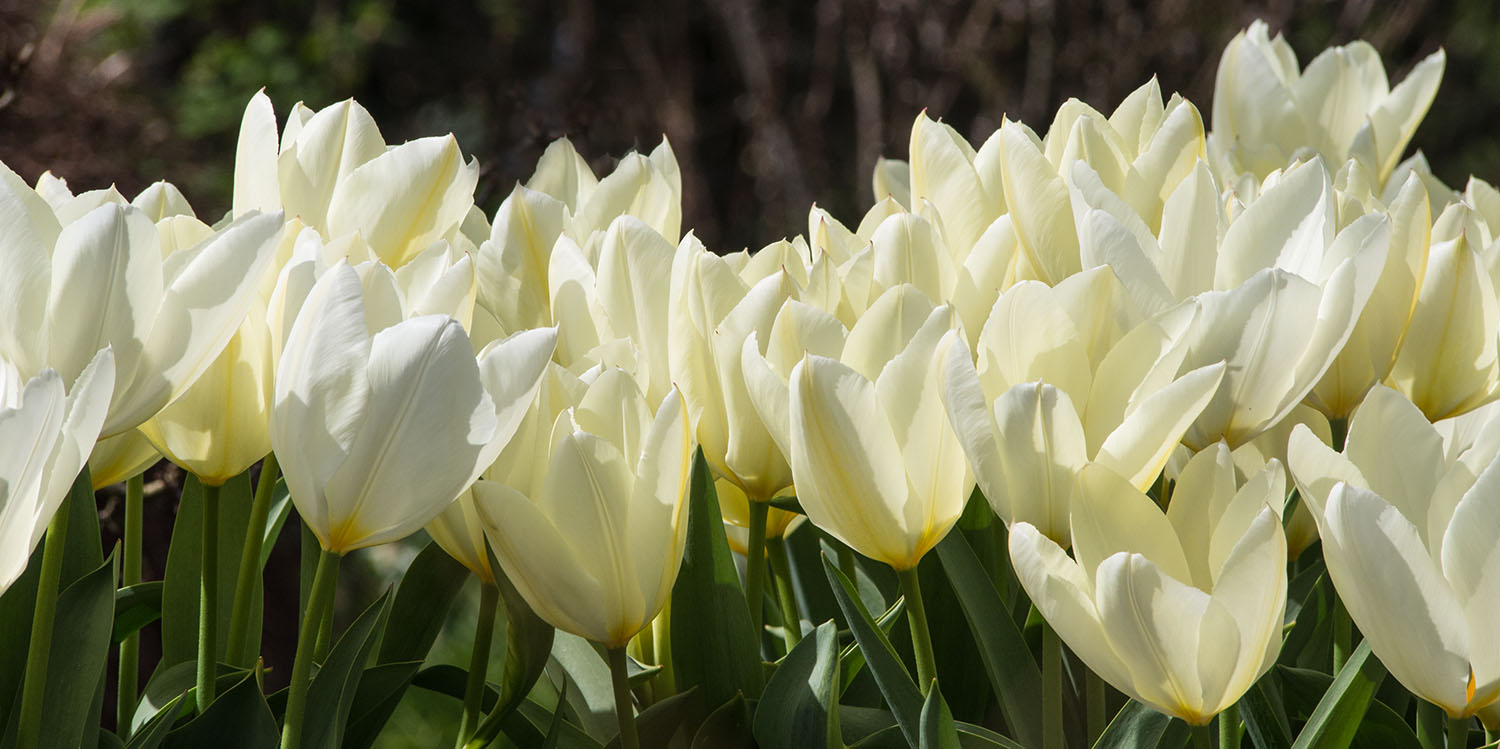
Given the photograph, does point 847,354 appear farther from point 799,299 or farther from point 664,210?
point 664,210

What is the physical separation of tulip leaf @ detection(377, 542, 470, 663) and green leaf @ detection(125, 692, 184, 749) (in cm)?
14

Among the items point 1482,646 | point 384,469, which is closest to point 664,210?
point 384,469

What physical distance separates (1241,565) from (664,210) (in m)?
0.43

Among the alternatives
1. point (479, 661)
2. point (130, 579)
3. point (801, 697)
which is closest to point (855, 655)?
point (801, 697)

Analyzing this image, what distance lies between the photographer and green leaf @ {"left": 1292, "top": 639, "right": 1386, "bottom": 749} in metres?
0.55

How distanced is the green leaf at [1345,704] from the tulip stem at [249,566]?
44 centimetres

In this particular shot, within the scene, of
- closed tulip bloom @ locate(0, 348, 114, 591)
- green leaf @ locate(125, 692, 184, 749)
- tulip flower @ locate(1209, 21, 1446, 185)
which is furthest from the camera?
tulip flower @ locate(1209, 21, 1446, 185)

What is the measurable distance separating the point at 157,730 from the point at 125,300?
176 millimetres

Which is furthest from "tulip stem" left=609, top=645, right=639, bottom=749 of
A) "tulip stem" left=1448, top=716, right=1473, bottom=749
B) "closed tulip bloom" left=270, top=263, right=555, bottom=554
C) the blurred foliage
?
the blurred foliage

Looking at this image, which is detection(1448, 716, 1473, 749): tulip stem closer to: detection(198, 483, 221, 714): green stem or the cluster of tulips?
the cluster of tulips

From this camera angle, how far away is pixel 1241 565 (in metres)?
0.49

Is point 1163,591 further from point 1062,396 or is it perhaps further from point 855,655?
point 855,655

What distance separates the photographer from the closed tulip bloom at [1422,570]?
479 millimetres

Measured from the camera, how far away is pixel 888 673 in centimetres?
57
